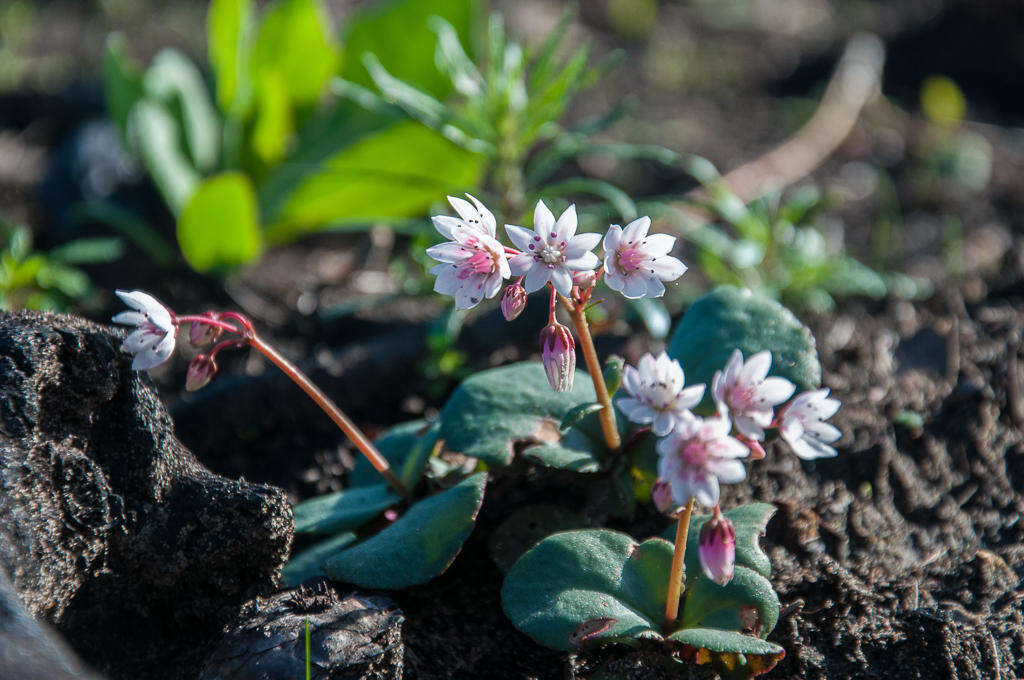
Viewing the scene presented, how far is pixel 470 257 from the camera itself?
1.46 m

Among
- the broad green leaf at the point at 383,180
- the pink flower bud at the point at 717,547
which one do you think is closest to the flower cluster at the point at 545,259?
the pink flower bud at the point at 717,547

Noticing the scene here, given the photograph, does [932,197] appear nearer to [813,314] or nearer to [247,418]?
[813,314]

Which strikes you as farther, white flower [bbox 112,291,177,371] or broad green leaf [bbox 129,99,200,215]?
broad green leaf [bbox 129,99,200,215]

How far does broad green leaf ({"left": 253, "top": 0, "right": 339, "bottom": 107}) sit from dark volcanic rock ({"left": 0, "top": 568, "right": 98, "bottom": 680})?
2.56 metres

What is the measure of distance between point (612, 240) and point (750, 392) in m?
0.33

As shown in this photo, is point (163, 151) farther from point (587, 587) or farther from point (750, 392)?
point (750, 392)

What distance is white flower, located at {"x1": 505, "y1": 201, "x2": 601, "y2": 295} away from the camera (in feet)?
4.51

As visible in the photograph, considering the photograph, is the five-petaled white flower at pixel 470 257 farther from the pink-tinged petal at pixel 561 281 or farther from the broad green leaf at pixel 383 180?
the broad green leaf at pixel 383 180

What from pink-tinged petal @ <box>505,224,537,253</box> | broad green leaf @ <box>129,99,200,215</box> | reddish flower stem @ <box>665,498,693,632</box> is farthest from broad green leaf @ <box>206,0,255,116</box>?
reddish flower stem @ <box>665,498,693,632</box>

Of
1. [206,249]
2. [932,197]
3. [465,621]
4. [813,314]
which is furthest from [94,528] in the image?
[932,197]

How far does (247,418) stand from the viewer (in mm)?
2459

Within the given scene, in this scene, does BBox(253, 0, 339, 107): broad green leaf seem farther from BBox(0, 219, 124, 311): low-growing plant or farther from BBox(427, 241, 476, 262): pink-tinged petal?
BBox(427, 241, 476, 262): pink-tinged petal

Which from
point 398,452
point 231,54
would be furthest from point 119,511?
point 231,54

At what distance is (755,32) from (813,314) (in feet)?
9.60
